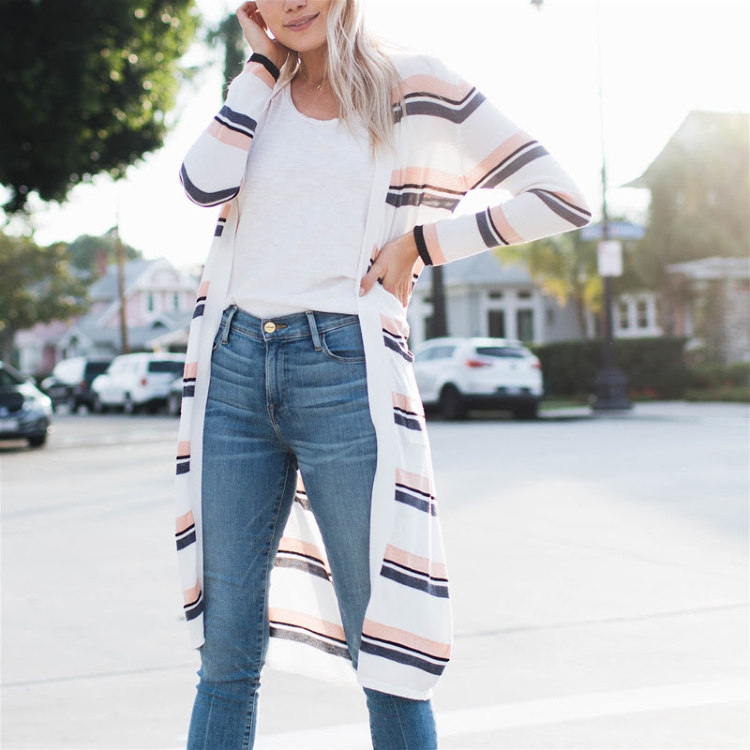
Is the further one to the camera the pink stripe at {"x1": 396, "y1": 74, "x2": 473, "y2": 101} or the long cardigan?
the pink stripe at {"x1": 396, "y1": 74, "x2": 473, "y2": 101}

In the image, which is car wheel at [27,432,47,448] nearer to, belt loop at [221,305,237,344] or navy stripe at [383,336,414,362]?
belt loop at [221,305,237,344]

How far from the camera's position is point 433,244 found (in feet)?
7.14

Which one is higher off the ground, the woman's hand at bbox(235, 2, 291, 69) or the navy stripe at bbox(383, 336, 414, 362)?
the woman's hand at bbox(235, 2, 291, 69)

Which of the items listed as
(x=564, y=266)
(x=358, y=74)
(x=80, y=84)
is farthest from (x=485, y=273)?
(x=358, y=74)

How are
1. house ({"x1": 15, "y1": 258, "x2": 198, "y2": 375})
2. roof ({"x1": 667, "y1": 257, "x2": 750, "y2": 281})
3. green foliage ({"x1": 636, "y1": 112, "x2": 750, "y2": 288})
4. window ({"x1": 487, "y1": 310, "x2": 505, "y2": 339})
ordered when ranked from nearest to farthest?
roof ({"x1": 667, "y1": 257, "x2": 750, "y2": 281})
green foliage ({"x1": 636, "y1": 112, "x2": 750, "y2": 288})
window ({"x1": 487, "y1": 310, "x2": 505, "y2": 339})
house ({"x1": 15, "y1": 258, "x2": 198, "y2": 375})

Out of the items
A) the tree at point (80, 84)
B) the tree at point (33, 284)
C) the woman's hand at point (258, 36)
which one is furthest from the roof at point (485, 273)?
the woman's hand at point (258, 36)

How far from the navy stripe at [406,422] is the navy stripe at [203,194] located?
0.53 meters

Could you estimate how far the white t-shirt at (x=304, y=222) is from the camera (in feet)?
6.90

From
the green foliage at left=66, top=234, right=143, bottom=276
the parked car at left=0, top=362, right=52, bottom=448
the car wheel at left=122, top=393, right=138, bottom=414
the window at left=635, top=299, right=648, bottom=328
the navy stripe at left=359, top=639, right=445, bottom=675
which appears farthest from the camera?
the green foliage at left=66, top=234, right=143, bottom=276

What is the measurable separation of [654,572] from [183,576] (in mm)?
3847

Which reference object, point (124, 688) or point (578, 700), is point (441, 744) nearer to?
point (578, 700)

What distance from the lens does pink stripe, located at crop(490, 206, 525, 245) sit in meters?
A: 2.17

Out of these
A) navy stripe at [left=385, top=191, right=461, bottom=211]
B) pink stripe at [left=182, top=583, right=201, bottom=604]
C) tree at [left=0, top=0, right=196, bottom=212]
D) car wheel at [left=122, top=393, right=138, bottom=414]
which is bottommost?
car wheel at [left=122, top=393, right=138, bottom=414]

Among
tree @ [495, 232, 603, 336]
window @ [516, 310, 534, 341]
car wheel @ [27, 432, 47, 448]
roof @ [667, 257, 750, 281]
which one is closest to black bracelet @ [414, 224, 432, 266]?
car wheel @ [27, 432, 47, 448]
